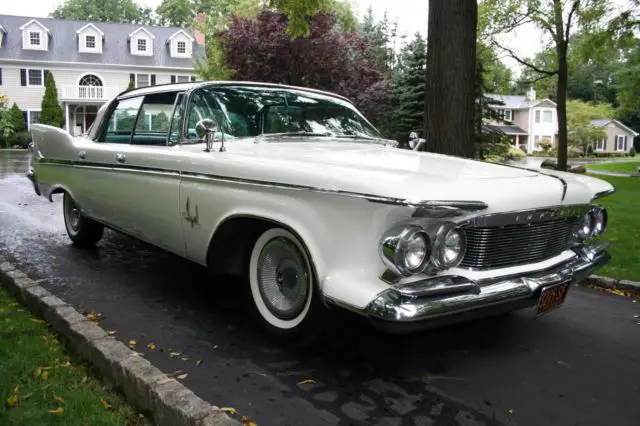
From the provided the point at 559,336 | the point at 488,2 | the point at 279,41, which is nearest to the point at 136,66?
the point at 279,41

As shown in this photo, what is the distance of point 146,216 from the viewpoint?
15.4 ft

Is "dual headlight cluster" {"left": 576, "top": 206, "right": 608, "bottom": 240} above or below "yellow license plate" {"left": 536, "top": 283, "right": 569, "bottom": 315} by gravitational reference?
above

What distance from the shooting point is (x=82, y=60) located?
41156 mm

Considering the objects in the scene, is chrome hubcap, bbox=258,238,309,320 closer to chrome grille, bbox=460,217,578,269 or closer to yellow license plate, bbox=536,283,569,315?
chrome grille, bbox=460,217,578,269

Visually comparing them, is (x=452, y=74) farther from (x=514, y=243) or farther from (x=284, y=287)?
(x=284, y=287)

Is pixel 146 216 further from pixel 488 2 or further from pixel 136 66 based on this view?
pixel 136 66

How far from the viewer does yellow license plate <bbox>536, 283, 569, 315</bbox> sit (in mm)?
3289

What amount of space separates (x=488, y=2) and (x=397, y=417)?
1774 centimetres

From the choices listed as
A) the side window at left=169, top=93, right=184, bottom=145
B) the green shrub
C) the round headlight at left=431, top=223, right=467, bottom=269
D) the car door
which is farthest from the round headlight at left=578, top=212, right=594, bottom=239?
the green shrub

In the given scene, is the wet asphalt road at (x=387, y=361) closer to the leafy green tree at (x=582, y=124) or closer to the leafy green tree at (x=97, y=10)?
A: the leafy green tree at (x=582, y=124)

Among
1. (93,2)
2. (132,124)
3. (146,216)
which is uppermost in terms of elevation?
(93,2)

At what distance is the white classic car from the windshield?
12mm

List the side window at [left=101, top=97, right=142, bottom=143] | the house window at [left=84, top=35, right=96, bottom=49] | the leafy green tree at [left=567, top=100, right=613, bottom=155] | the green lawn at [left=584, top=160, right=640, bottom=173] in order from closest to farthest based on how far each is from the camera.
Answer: the side window at [left=101, top=97, right=142, bottom=143], the green lawn at [left=584, top=160, right=640, bottom=173], the house window at [left=84, top=35, right=96, bottom=49], the leafy green tree at [left=567, top=100, right=613, bottom=155]

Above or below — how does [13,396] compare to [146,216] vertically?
below
